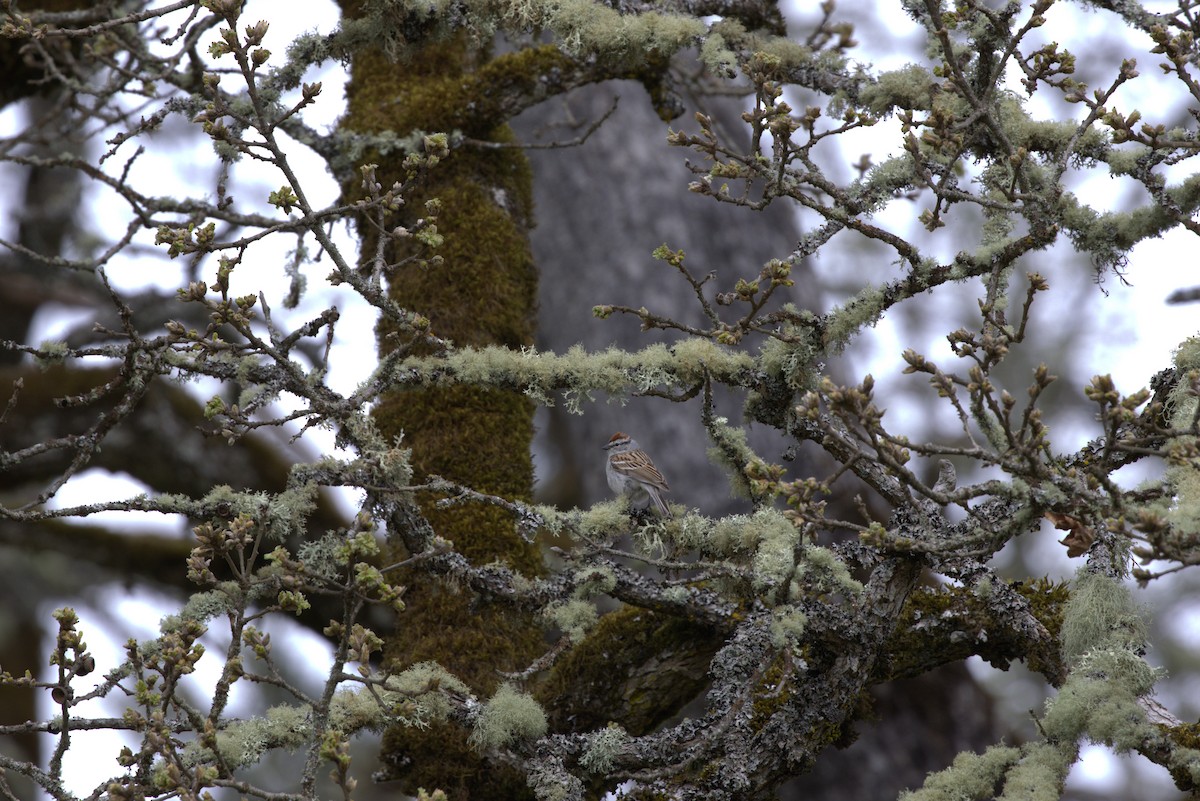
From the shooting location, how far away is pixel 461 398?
418 cm

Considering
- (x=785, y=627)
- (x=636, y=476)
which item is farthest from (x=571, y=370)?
(x=785, y=627)

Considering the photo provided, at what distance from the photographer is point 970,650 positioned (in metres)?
3.60

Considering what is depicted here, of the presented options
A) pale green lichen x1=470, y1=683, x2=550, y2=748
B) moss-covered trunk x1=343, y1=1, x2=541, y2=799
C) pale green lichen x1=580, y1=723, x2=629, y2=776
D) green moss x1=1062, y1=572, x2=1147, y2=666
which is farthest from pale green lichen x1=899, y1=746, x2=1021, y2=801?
moss-covered trunk x1=343, y1=1, x2=541, y2=799

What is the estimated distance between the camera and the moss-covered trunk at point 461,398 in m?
3.74

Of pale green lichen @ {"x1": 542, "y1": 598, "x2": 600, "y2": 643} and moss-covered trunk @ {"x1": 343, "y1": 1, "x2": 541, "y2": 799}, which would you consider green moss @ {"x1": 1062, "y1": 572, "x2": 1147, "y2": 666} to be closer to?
pale green lichen @ {"x1": 542, "y1": 598, "x2": 600, "y2": 643}

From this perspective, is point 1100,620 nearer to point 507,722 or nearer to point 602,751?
point 602,751

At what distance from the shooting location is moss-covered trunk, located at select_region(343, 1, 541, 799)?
3.74 metres

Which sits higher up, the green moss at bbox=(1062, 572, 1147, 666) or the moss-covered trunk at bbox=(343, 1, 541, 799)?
the moss-covered trunk at bbox=(343, 1, 541, 799)

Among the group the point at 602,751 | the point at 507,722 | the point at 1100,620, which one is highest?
the point at 507,722

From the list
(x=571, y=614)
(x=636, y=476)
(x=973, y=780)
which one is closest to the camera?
(x=973, y=780)

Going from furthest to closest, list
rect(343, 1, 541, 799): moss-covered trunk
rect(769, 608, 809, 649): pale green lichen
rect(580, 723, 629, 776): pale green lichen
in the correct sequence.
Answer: rect(343, 1, 541, 799): moss-covered trunk → rect(580, 723, 629, 776): pale green lichen → rect(769, 608, 809, 649): pale green lichen

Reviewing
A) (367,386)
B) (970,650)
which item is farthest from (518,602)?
(970,650)

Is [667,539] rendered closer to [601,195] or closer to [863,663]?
[863,663]

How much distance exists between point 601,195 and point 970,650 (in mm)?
5465
